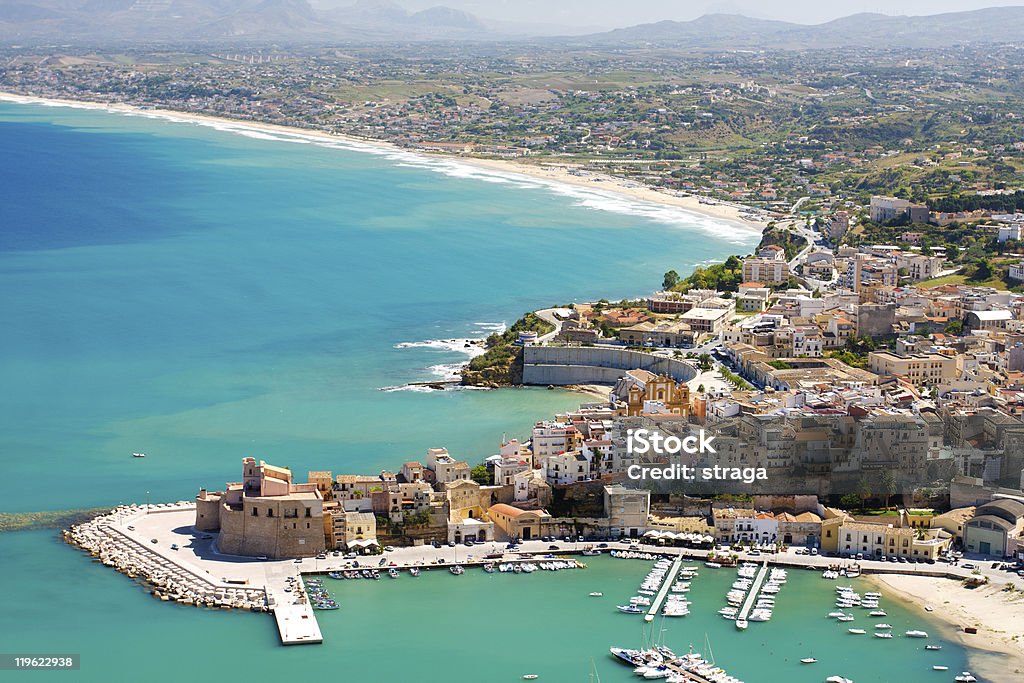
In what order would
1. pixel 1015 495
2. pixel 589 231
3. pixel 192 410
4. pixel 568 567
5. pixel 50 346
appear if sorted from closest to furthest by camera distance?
pixel 568 567, pixel 1015 495, pixel 192 410, pixel 50 346, pixel 589 231

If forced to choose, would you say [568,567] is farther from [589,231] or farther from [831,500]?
[589,231]

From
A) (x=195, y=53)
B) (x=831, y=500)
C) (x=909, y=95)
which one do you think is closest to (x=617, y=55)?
(x=195, y=53)

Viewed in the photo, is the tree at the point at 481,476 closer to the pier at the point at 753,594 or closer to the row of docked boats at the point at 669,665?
the pier at the point at 753,594

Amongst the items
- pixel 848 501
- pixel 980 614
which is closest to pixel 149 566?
pixel 848 501

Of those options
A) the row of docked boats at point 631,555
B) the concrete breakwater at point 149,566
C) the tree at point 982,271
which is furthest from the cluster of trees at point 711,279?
the concrete breakwater at point 149,566

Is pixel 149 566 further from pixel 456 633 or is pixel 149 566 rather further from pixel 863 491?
pixel 863 491

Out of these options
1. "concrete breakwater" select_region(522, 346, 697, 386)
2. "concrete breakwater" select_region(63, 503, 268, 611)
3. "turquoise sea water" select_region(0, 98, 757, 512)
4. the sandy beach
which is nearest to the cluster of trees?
"turquoise sea water" select_region(0, 98, 757, 512)

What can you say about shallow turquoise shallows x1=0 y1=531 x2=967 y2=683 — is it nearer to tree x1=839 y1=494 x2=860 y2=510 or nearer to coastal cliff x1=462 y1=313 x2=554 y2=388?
tree x1=839 y1=494 x2=860 y2=510
